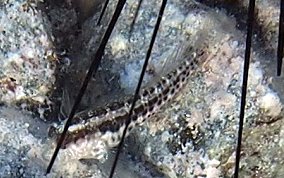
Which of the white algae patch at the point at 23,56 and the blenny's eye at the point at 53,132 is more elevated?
the white algae patch at the point at 23,56

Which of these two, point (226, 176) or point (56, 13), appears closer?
point (226, 176)

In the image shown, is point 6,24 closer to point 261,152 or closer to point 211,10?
point 211,10

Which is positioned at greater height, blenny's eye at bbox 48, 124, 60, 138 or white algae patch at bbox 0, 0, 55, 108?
white algae patch at bbox 0, 0, 55, 108

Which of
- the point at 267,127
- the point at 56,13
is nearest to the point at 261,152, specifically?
the point at 267,127

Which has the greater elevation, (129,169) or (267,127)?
(267,127)

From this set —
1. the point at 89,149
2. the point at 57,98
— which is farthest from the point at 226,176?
the point at 57,98

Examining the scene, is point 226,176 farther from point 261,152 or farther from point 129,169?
point 129,169

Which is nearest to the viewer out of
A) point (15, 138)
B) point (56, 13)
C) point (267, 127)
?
point (15, 138)

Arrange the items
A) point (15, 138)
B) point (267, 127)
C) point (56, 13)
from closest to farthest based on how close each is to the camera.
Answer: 1. point (15, 138)
2. point (267, 127)
3. point (56, 13)

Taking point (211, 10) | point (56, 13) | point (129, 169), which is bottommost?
point (129, 169)
